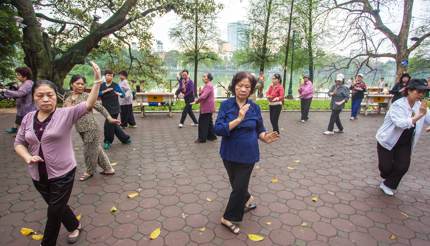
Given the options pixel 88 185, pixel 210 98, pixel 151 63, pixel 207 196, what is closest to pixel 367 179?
pixel 207 196

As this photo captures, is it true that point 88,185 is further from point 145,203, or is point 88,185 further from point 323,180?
point 323,180

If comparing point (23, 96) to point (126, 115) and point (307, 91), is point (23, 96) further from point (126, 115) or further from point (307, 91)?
point (307, 91)

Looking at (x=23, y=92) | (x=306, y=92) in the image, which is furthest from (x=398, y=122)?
(x=23, y=92)

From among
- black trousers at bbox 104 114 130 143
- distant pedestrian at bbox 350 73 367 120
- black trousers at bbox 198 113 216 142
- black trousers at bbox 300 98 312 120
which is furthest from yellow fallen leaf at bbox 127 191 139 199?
distant pedestrian at bbox 350 73 367 120

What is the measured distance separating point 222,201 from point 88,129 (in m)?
2.36

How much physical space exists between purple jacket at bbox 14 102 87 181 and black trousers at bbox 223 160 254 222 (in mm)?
1620

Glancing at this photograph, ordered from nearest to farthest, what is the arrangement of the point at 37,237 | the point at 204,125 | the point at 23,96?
the point at 37,237 < the point at 23,96 < the point at 204,125

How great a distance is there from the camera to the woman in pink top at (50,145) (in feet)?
7.48

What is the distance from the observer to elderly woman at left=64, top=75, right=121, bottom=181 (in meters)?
3.78

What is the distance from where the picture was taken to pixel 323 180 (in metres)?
4.54

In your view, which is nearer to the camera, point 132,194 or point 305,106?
point 132,194

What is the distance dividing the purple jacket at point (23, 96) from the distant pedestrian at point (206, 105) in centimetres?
395

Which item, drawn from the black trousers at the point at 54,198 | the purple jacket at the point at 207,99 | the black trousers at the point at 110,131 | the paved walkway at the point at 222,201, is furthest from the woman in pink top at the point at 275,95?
the black trousers at the point at 54,198

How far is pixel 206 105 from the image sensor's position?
6582mm
